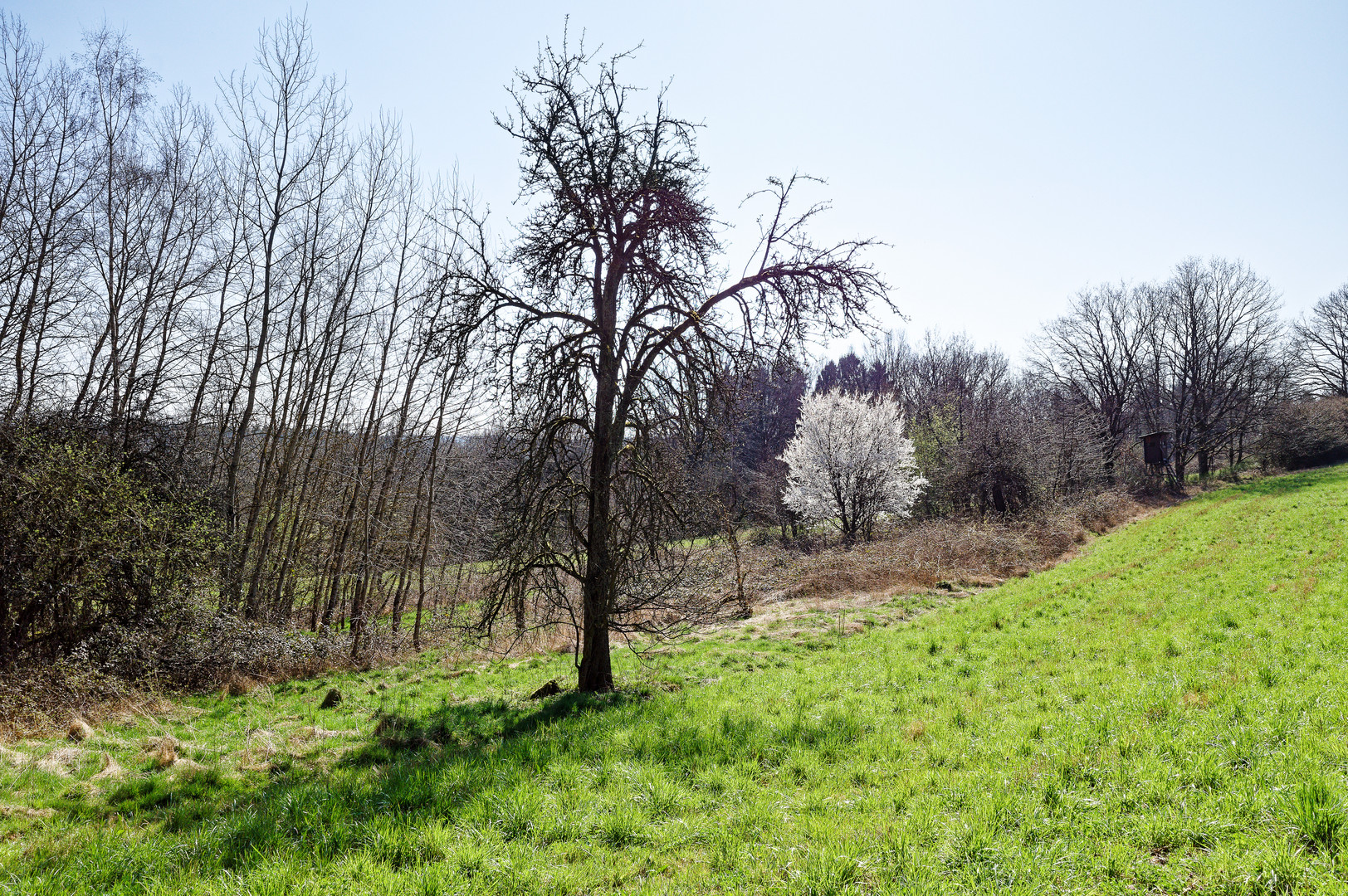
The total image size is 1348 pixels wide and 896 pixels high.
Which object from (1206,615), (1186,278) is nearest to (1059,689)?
(1206,615)

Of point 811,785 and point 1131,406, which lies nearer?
point 811,785

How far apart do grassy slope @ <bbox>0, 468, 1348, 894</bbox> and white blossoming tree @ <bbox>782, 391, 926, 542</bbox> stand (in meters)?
17.8

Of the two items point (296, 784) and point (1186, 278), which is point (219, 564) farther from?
point (1186, 278)

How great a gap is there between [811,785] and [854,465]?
23256 millimetres

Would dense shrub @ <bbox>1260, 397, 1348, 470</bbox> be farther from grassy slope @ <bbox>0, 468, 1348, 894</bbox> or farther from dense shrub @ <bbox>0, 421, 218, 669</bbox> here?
dense shrub @ <bbox>0, 421, 218, 669</bbox>

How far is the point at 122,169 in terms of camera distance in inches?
495

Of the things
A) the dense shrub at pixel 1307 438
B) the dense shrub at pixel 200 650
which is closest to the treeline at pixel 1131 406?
the dense shrub at pixel 1307 438

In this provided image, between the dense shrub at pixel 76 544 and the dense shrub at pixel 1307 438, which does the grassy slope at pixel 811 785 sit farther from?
the dense shrub at pixel 1307 438

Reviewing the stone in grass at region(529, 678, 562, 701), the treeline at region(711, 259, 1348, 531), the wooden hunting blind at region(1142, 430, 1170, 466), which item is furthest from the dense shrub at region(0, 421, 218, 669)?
the wooden hunting blind at region(1142, 430, 1170, 466)

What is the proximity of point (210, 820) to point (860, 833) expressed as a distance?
477 centimetres

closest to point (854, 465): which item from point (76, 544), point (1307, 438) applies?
point (76, 544)

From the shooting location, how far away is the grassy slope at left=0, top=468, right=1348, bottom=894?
11.0 ft

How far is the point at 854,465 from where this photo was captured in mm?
26797

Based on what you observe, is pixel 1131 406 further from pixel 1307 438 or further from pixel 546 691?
pixel 546 691
